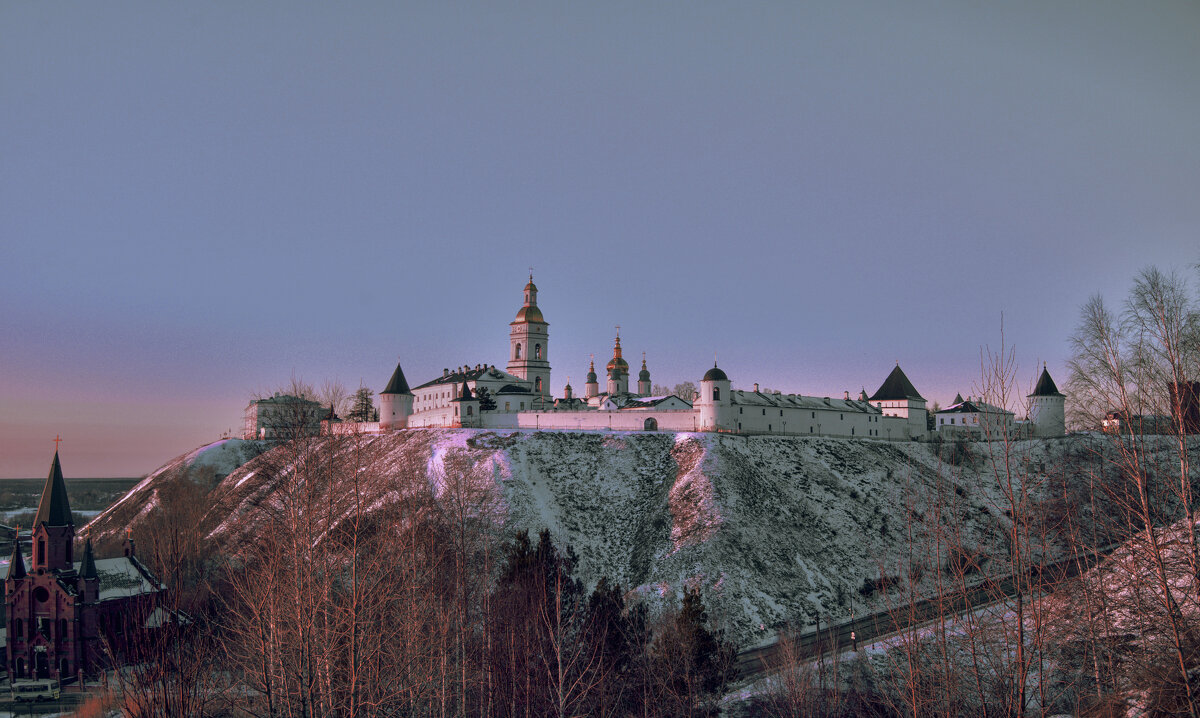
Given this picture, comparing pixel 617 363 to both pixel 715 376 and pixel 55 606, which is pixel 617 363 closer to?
pixel 715 376

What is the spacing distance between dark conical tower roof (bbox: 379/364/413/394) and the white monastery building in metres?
0.11

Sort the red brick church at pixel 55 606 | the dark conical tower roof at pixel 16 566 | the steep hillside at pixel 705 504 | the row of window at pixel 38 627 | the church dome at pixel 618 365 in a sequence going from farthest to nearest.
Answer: the church dome at pixel 618 365
the steep hillside at pixel 705 504
the dark conical tower roof at pixel 16 566
the row of window at pixel 38 627
the red brick church at pixel 55 606

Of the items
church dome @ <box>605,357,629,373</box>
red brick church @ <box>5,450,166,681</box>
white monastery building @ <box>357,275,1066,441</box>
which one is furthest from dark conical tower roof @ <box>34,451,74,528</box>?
church dome @ <box>605,357,629,373</box>

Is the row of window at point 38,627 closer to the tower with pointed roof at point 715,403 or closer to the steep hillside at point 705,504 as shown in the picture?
the steep hillside at point 705,504

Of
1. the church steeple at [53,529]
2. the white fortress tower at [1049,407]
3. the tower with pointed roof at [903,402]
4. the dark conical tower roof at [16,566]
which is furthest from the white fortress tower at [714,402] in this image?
the dark conical tower roof at [16,566]

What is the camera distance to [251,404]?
9869 cm

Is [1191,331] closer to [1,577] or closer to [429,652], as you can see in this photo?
[429,652]

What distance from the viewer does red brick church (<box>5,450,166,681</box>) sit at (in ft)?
123

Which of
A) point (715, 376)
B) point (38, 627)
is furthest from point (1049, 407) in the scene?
point (38, 627)

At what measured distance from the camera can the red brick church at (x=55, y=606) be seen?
37.4m

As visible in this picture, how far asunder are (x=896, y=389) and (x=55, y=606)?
76709 mm

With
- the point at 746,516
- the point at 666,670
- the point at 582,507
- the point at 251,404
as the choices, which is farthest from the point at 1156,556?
the point at 251,404

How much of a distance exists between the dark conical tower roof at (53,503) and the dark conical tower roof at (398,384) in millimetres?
42112

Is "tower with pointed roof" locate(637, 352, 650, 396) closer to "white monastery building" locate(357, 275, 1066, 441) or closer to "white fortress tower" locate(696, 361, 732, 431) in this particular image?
"white monastery building" locate(357, 275, 1066, 441)
